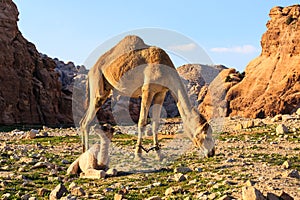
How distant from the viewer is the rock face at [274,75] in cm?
4234

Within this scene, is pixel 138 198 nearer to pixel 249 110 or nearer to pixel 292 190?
pixel 292 190

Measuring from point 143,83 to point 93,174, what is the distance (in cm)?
396

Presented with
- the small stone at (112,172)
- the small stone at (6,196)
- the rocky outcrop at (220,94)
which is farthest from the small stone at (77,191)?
the rocky outcrop at (220,94)

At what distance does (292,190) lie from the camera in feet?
25.6

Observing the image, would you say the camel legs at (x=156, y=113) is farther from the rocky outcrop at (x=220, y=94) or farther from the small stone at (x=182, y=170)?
the rocky outcrop at (x=220, y=94)

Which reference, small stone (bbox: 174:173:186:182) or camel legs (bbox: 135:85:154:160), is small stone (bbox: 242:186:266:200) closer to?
small stone (bbox: 174:173:186:182)

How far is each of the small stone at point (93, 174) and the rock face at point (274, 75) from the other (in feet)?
111

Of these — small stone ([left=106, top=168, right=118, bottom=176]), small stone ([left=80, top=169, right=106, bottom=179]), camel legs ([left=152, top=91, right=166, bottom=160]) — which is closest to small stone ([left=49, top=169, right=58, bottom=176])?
small stone ([left=80, top=169, right=106, bottom=179])

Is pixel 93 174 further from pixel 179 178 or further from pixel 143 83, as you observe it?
pixel 143 83

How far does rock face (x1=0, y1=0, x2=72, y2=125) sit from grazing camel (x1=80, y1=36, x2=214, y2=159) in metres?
36.6

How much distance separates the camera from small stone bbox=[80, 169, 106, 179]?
36.5ft

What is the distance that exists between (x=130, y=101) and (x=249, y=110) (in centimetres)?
2847

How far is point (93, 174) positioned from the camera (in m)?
11.3

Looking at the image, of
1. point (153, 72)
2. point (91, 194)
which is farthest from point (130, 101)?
point (91, 194)
